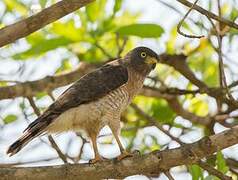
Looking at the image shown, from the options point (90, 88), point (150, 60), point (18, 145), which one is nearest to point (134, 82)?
point (150, 60)

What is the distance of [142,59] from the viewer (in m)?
6.41

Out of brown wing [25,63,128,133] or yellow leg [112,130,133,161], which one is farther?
brown wing [25,63,128,133]

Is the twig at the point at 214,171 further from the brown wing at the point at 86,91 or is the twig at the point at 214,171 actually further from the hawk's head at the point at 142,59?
the hawk's head at the point at 142,59

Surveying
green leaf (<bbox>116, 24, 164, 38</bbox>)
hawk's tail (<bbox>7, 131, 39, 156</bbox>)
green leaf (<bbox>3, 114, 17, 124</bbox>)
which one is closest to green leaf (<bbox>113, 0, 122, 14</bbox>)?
green leaf (<bbox>116, 24, 164, 38</bbox>)

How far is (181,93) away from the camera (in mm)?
6133

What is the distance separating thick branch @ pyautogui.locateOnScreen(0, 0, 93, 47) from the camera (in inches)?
172

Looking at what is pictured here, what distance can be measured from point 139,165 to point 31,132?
107cm

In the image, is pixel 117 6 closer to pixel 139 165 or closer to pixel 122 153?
pixel 122 153

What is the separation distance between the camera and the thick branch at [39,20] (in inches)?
172

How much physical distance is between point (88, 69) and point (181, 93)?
97 centimetres

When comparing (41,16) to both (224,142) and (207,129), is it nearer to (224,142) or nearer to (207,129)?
(224,142)

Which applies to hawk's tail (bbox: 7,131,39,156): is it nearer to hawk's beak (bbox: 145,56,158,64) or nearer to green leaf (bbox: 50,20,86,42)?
green leaf (bbox: 50,20,86,42)

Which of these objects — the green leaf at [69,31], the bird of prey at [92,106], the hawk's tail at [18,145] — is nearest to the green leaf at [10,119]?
the bird of prey at [92,106]

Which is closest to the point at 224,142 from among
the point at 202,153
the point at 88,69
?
the point at 202,153
